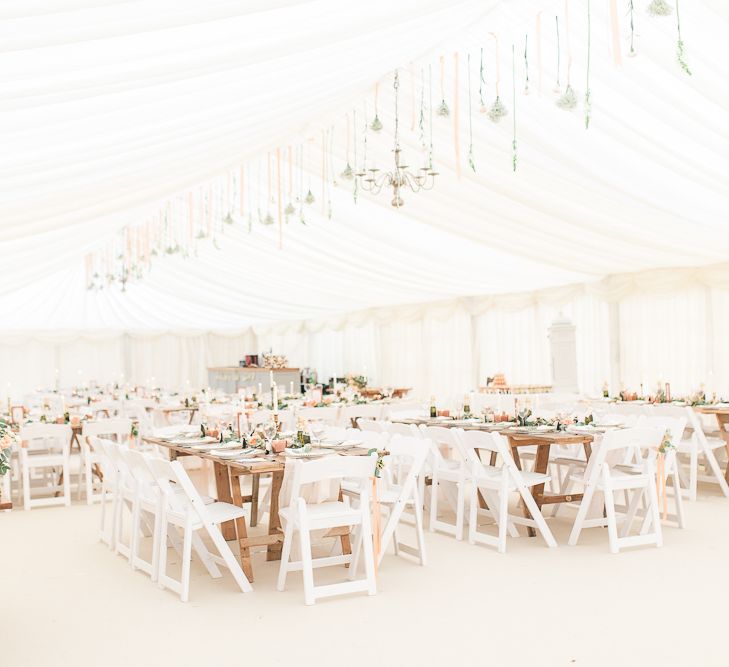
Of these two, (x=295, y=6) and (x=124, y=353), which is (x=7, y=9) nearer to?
(x=295, y=6)

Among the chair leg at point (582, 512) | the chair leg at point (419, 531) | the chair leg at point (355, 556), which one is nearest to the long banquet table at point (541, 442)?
the chair leg at point (582, 512)

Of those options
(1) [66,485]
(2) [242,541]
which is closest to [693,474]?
(2) [242,541]

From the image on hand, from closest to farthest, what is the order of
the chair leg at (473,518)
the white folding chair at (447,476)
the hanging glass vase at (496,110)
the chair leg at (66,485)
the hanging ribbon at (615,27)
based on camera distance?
1. the hanging ribbon at (615,27)
2. the hanging glass vase at (496,110)
3. the chair leg at (473,518)
4. the white folding chair at (447,476)
5. the chair leg at (66,485)

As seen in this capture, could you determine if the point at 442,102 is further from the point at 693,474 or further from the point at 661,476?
the point at 693,474

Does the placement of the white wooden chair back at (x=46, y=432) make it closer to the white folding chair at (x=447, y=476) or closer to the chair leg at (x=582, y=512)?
the white folding chair at (x=447, y=476)

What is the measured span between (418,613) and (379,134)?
444 centimetres

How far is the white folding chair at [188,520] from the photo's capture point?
489cm

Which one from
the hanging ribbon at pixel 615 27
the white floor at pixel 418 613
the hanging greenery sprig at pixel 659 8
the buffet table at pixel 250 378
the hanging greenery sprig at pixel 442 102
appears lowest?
the white floor at pixel 418 613

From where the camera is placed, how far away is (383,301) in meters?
15.4

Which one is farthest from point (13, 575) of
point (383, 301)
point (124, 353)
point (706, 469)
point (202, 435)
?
point (124, 353)

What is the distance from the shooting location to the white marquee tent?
320cm

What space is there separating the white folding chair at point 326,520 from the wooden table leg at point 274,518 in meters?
0.41

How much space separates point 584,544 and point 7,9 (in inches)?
202

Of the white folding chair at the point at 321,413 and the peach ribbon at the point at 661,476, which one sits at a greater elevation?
the white folding chair at the point at 321,413
